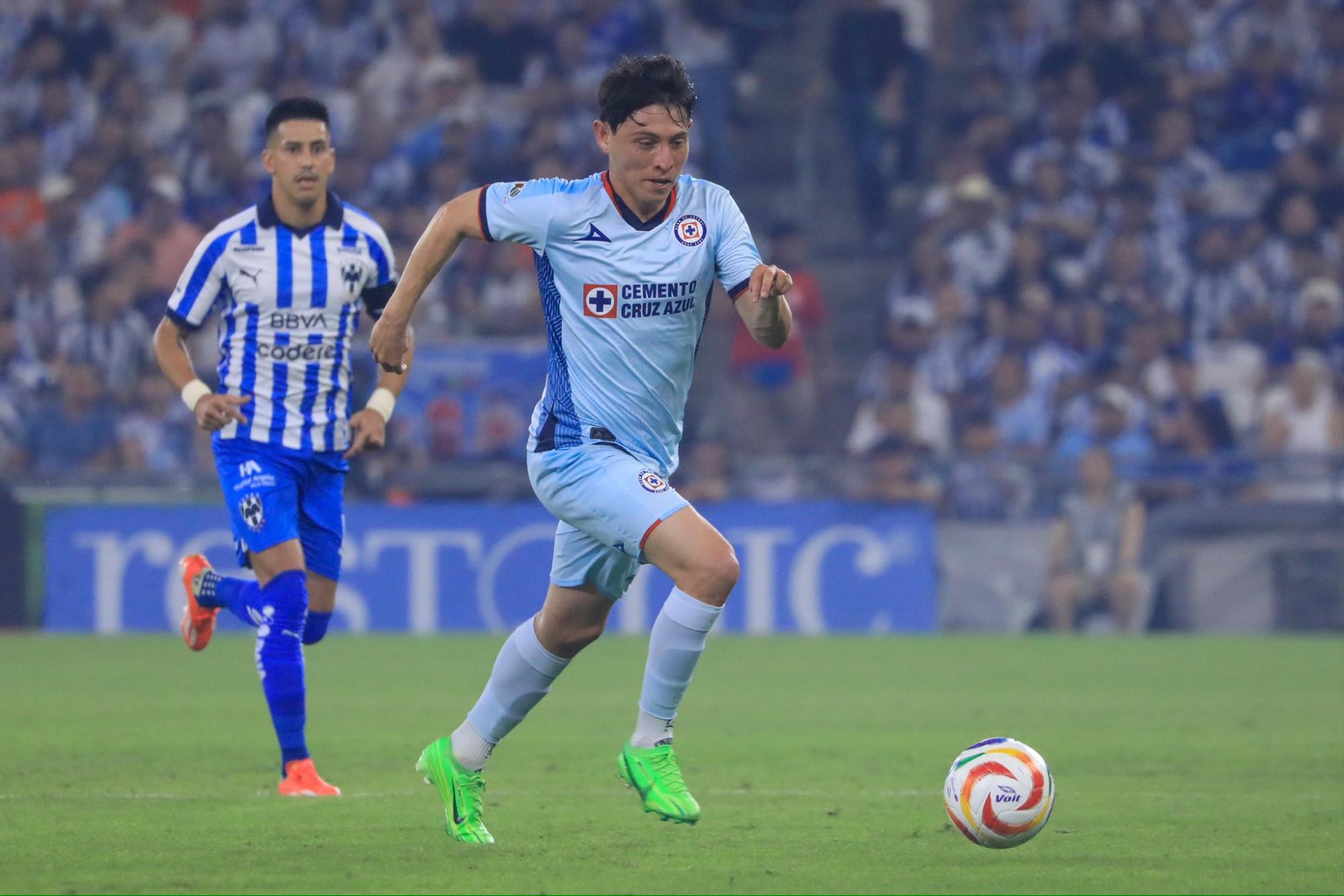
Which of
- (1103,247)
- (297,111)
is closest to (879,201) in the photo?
(1103,247)

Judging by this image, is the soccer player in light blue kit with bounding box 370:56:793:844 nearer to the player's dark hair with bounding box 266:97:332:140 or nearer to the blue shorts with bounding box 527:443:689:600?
the blue shorts with bounding box 527:443:689:600

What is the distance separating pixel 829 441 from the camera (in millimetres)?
16203

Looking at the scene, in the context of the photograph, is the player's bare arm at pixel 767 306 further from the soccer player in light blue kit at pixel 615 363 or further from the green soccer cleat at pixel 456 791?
the green soccer cleat at pixel 456 791

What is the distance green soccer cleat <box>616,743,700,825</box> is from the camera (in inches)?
210

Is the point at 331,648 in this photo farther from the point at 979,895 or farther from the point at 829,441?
the point at 979,895

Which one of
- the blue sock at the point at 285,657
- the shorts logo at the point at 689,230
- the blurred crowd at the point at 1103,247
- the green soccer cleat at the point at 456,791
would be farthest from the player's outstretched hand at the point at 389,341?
the blurred crowd at the point at 1103,247

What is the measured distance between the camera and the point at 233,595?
7.48m

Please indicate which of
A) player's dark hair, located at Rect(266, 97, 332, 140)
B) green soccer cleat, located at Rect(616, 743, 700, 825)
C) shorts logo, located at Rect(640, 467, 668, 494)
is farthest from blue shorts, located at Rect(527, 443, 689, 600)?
player's dark hair, located at Rect(266, 97, 332, 140)

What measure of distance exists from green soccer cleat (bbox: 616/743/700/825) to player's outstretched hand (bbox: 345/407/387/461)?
2.23 metres

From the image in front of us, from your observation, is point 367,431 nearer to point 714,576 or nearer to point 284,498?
point 284,498

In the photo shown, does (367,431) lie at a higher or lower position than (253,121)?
lower

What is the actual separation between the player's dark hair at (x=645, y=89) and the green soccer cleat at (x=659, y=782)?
1.81 meters

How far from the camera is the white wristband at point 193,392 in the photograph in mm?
7156

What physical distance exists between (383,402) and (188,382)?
0.74 meters
